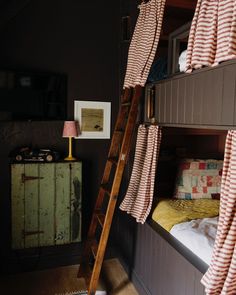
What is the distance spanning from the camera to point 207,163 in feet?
8.82

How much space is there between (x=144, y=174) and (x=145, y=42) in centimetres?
104

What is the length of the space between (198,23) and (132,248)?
6.55 feet

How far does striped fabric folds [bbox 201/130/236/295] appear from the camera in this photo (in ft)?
4.00

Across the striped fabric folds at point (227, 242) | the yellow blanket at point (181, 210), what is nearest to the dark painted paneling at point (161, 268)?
the yellow blanket at point (181, 210)

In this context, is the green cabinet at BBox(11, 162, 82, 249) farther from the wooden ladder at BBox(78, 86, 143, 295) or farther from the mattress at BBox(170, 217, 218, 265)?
the mattress at BBox(170, 217, 218, 265)

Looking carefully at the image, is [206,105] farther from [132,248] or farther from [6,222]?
[6,222]

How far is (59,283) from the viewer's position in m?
2.47

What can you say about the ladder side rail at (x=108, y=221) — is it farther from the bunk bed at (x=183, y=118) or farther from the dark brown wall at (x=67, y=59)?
the dark brown wall at (x=67, y=59)

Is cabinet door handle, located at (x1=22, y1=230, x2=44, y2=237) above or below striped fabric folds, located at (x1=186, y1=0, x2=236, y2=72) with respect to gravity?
below

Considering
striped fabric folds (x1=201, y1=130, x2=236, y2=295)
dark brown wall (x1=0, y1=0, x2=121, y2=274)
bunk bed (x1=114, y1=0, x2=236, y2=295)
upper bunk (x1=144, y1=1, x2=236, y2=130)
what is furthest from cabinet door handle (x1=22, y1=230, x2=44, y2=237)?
striped fabric folds (x1=201, y1=130, x2=236, y2=295)

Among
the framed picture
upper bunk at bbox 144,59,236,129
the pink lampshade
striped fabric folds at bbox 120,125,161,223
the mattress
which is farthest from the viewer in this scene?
the framed picture

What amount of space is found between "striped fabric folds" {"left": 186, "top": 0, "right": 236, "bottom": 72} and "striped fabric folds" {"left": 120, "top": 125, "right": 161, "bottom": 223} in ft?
2.44

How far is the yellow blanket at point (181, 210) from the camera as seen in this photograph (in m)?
2.01

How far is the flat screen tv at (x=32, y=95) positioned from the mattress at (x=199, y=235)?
5.01ft
